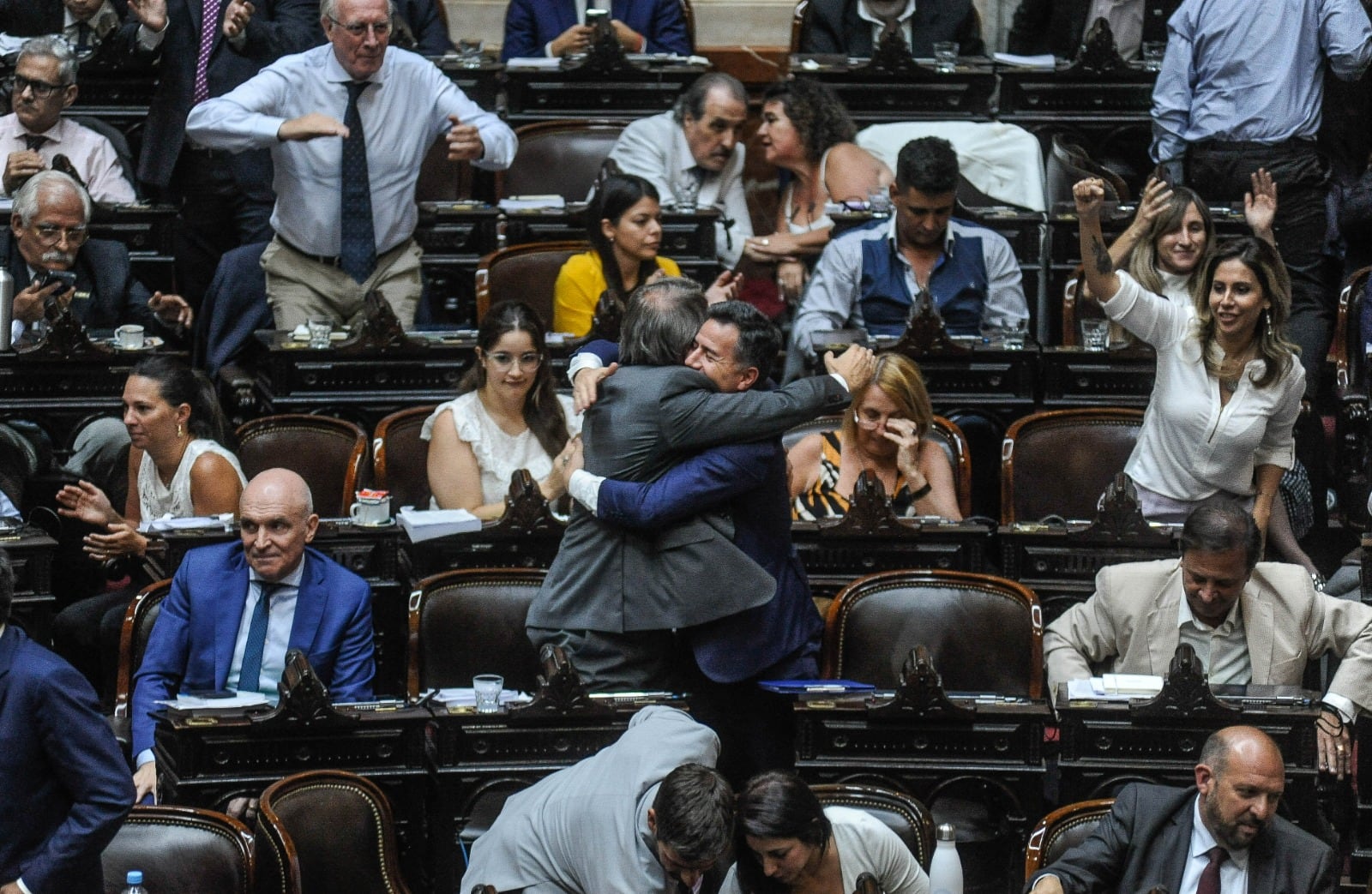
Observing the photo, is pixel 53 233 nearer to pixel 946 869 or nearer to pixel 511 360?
pixel 511 360

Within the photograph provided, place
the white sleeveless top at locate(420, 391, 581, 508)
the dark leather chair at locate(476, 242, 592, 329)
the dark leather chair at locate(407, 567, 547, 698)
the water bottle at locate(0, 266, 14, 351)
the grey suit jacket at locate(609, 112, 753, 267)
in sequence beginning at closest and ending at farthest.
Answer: the dark leather chair at locate(407, 567, 547, 698) < the white sleeveless top at locate(420, 391, 581, 508) < the water bottle at locate(0, 266, 14, 351) < the dark leather chair at locate(476, 242, 592, 329) < the grey suit jacket at locate(609, 112, 753, 267)

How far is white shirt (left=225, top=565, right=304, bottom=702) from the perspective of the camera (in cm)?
518

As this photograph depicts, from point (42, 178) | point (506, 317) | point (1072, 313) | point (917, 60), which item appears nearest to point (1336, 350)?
point (1072, 313)

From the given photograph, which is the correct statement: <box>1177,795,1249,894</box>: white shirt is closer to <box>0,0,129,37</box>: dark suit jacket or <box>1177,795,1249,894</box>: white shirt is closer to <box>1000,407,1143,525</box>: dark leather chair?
<box>1000,407,1143,525</box>: dark leather chair

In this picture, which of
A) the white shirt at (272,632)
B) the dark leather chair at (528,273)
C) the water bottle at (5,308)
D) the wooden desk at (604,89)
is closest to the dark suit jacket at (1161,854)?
the white shirt at (272,632)

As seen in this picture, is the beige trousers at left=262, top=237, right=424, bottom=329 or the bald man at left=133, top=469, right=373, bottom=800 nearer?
the bald man at left=133, top=469, right=373, bottom=800

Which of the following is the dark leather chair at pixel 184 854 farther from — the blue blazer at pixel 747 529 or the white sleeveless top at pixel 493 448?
the white sleeveless top at pixel 493 448

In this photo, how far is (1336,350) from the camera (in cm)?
679

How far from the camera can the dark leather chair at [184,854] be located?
4.27 meters

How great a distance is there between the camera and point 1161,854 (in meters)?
4.43

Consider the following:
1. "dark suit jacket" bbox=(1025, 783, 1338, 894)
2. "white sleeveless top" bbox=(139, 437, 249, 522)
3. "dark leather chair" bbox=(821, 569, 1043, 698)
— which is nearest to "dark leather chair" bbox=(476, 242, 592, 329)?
"white sleeveless top" bbox=(139, 437, 249, 522)

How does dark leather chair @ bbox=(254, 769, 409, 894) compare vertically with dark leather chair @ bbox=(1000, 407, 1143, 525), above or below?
below

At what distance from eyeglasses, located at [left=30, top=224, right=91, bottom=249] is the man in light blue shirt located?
11.3 feet

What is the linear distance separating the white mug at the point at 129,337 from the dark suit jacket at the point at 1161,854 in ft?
10.9
